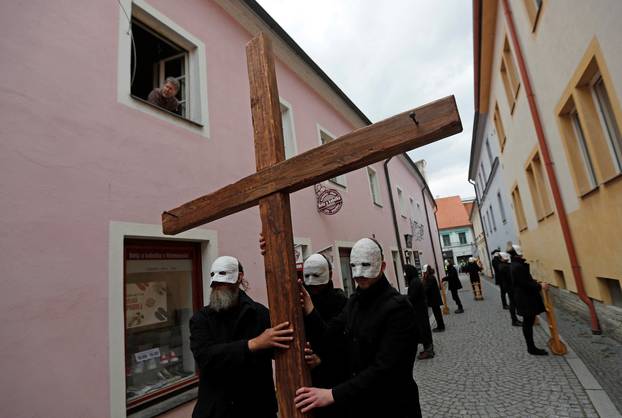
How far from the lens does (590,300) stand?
646 centimetres

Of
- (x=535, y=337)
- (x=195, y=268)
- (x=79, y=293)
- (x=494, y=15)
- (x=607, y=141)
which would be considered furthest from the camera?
(x=494, y=15)

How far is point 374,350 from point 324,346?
50 centimetres

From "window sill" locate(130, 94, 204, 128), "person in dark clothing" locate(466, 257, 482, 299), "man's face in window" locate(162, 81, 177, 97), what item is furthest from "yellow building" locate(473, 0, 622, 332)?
"man's face in window" locate(162, 81, 177, 97)

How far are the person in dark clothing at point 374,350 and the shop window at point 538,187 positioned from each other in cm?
875

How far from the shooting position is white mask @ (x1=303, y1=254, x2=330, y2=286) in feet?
8.87

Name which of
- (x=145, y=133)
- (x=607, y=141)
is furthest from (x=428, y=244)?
(x=145, y=133)

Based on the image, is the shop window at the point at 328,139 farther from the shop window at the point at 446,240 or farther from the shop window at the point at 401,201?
the shop window at the point at 446,240

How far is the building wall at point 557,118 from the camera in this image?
429cm

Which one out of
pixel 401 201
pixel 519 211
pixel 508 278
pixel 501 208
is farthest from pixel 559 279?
pixel 501 208

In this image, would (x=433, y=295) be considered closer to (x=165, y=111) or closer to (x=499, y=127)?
(x=165, y=111)

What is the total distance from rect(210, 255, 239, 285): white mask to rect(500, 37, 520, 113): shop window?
9.28 metres

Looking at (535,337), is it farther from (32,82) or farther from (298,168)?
(32,82)

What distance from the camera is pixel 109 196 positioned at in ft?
11.4

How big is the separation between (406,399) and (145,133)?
3794 millimetres
